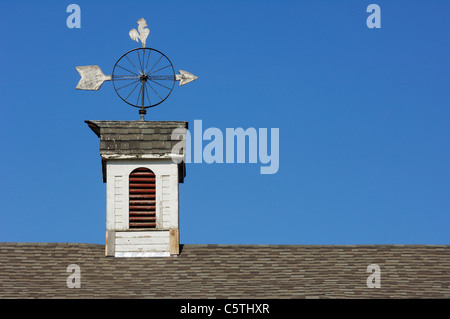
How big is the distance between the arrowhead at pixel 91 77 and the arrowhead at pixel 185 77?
6.47 ft

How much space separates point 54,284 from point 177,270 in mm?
3219

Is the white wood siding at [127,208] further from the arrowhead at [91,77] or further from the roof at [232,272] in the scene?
the arrowhead at [91,77]

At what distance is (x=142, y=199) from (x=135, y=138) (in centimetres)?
172

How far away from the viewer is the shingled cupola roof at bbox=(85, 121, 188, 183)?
29.4 m

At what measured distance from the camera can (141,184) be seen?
29344mm

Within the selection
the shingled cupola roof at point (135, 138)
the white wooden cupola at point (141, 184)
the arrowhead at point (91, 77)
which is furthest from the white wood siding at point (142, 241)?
the arrowhead at point (91, 77)

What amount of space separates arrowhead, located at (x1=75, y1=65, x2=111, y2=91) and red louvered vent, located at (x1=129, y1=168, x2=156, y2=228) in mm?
2852

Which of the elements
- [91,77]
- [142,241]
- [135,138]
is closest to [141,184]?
[135,138]

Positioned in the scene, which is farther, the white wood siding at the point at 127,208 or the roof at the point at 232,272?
the white wood siding at the point at 127,208

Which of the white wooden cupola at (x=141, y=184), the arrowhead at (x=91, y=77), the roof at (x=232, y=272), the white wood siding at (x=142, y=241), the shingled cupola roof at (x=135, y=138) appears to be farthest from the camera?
the arrowhead at (x=91, y=77)

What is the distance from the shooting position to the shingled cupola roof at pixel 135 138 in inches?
1157

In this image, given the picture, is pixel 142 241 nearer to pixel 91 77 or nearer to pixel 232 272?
pixel 232 272
